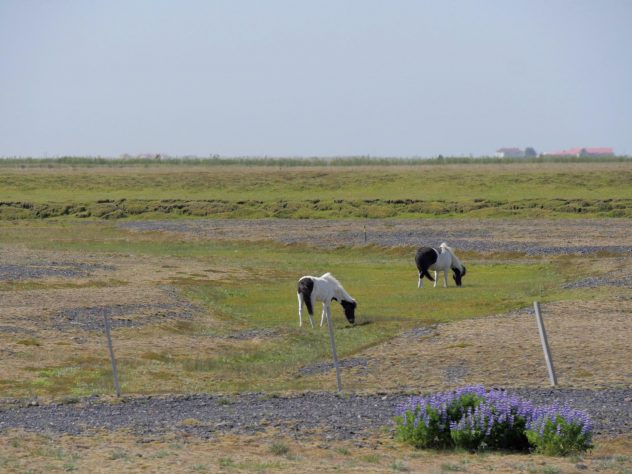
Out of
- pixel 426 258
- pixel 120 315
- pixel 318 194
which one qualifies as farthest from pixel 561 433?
pixel 318 194

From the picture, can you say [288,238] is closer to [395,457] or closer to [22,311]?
[22,311]

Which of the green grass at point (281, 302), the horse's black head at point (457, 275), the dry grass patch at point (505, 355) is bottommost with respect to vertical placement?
Result: the green grass at point (281, 302)

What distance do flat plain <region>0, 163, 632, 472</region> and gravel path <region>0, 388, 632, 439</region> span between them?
0.72 ft

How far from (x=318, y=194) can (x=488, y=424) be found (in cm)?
8769

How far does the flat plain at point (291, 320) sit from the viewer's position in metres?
15.8

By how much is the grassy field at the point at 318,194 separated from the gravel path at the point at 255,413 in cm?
6028

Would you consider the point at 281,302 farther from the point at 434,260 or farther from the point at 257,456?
the point at 257,456

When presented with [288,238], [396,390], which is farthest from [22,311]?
[288,238]

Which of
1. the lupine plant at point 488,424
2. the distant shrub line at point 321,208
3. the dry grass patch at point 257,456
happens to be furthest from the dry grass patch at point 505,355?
the distant shrub line at point 321,208

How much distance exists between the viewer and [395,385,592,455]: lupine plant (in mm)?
15212

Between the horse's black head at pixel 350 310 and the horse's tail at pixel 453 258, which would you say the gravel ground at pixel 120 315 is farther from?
the horse's tail at pixel 453 258

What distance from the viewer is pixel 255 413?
18.2 m

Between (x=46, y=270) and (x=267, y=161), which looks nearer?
(x=46, y=270)

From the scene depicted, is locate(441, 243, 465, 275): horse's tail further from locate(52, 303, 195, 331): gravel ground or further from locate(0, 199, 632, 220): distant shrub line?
locate(0, 199, 632, 220): distant shrub line
